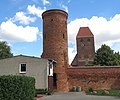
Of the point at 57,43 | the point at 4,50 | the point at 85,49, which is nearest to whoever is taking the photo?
the point at 57,43

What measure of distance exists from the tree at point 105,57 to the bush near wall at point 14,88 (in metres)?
42.0

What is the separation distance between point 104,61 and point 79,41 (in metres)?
26.0

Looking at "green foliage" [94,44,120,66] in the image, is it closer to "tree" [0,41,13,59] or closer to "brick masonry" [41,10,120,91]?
"brick masonry" [41,10,120,91]

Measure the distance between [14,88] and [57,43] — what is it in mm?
20199

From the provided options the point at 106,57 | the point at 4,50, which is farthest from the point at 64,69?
the point at 4,50

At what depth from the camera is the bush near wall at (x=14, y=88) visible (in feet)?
51.9

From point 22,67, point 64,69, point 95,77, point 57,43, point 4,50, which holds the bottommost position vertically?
point 95,77

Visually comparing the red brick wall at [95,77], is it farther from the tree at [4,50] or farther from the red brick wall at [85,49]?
the red brick wall at [85,49]

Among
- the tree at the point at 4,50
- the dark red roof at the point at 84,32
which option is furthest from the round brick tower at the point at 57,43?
the dark red roof at the point at 84,32

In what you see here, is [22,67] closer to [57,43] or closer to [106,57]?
[57,43]

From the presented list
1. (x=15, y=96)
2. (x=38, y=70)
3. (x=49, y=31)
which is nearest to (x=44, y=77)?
(x=38, y=70)

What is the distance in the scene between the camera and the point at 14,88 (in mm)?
16375

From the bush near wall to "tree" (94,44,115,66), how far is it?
138 ft

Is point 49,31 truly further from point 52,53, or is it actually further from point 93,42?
point 93,42
